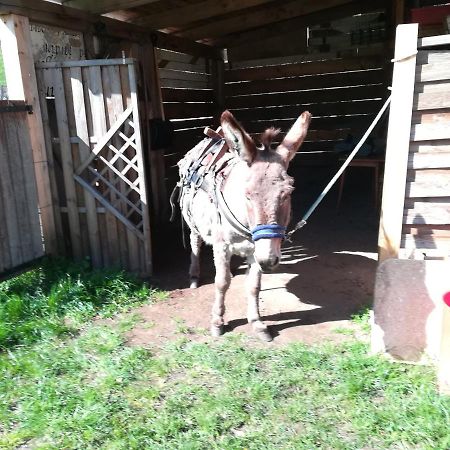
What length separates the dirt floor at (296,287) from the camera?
376 cm

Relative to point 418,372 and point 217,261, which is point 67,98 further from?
point 418,372

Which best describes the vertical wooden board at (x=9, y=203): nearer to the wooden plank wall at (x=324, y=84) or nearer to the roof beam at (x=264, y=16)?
the roof beam at (x=264, y=16)

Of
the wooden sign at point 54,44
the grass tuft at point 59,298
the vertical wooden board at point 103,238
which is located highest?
the wooden sign at point 54,44

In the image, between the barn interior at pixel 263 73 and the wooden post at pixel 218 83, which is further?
the wooden post at pixel 218 83

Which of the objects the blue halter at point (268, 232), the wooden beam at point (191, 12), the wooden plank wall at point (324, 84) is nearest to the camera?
the blue halter at point (268, 232)

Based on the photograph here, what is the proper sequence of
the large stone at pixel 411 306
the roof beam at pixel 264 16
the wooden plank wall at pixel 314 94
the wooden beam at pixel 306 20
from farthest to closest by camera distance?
the wooden plank wall at pixel 314 94, the wooden beam at pixel 306 20, the roof beam at pixel 264 16, the large stone at pixel 411 306

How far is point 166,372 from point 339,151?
18.5ft

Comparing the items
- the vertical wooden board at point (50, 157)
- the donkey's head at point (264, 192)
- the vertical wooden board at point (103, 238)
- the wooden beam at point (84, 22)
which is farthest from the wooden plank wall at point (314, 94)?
the donkey's head at point (264, 192)

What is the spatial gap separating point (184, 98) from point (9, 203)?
194 inches

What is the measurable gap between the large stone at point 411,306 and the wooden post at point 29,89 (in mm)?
3786

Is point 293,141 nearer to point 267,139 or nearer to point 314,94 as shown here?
point 267,139

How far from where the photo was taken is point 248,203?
2939 mm

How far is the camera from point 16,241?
455 cm

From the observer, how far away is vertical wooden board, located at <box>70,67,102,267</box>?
15.2ft
